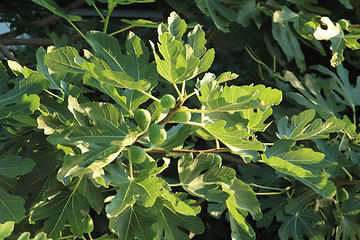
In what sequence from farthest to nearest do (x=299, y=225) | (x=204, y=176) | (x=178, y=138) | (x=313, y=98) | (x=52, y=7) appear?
(x=313, y=98), (x=299, y=225), (x=52, y=7), (x=204, y=176), (x=178, y=138)

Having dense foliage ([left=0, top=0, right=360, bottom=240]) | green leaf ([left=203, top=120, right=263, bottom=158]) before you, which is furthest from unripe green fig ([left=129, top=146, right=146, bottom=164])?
green leaf ([left=203, top=120, right=263, bottom=158])

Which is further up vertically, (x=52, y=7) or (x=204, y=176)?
(x=52, y=7)

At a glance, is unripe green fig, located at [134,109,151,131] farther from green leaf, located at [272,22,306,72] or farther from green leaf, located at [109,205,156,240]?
green leaf, located at [272,22,306,72]

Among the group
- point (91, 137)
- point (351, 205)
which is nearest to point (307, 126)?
point (91, 137)

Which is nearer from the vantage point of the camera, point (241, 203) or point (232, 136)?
point (232, 136)


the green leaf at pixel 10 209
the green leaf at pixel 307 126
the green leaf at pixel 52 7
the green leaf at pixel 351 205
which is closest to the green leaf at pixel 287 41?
the green leaf at pixel 351 205

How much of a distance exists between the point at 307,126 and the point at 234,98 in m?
0.31

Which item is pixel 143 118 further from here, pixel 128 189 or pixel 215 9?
pixel 215 9

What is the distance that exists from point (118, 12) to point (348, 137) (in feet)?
7.27

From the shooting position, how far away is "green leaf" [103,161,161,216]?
0.73 m

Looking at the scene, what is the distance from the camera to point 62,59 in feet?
2.62

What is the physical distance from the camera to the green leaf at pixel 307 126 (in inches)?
37.2

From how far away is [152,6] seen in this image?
3.33m

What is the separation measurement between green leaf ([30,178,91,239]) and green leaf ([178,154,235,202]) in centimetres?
23
